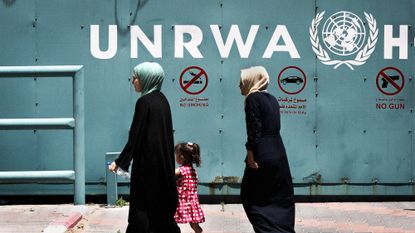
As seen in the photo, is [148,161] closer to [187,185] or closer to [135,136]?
[135,136]

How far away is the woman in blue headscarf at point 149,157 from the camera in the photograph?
5.91 m

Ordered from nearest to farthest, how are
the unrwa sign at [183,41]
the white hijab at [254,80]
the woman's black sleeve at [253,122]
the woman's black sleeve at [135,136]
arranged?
1. the woman's black sleeve at [135,136]
2. the woman's black sleeve at [253,122]
3. the white hijab at [254,80]
4. the unrwa sign at [183,41]

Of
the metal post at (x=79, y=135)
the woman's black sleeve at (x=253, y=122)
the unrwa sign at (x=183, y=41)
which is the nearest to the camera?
the woman's black sleeve at (x=253, y=122)

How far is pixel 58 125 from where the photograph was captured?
8.94 meters

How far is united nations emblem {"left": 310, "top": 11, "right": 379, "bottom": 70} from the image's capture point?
9414 millimetres

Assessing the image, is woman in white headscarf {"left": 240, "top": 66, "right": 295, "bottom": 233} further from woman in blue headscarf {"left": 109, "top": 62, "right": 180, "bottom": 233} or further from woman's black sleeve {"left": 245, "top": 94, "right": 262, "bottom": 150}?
woman in blue headscarf {"left": 109, "top": 62, "right": 180, "bottom": 233}

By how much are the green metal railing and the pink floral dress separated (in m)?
2.23

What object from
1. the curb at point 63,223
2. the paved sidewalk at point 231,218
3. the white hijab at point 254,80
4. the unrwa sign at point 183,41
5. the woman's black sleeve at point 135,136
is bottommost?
the paved sidewalk at point 231,218

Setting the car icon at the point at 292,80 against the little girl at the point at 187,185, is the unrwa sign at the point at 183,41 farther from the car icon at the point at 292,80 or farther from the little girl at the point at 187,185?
the little girl at the point at 187,185

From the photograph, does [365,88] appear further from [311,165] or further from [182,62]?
[182,62]

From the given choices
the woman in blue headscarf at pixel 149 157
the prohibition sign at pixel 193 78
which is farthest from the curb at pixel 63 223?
the prohibition sign at pixel 193 78

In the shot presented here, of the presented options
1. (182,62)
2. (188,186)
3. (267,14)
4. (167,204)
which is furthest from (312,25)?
(167,204)

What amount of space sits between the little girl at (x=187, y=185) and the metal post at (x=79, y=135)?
2.20 m

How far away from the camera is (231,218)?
28.5 feet
